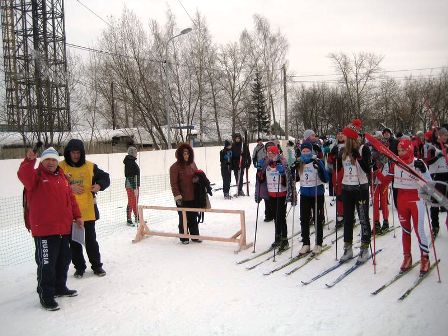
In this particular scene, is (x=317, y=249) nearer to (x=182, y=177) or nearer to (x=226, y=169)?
(x=182, y=177)

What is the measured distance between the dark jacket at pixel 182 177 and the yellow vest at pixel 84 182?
6.03 ft

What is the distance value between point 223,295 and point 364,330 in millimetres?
1752

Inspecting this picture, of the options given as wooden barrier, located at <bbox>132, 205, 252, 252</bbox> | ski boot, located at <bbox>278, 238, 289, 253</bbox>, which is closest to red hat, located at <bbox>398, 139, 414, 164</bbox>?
ski boot, located at <bbox>278, 238, 289, 253</bbox>

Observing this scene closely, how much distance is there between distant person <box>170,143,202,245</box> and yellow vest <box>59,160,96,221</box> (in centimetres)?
184

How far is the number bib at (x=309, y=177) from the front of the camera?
6115 millimetres

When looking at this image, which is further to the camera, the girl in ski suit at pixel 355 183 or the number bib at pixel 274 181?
the number bib at pixel 274 181

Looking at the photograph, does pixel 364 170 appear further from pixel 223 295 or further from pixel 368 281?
pixel 223 295

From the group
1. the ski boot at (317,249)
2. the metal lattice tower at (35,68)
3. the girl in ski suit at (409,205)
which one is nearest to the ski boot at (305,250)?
the ski boot at (317,249)

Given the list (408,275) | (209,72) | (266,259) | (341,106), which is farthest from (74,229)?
(341,106)

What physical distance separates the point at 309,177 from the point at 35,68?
52.6 feet

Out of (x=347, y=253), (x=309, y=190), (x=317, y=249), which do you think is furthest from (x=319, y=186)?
(x=347, y=253)

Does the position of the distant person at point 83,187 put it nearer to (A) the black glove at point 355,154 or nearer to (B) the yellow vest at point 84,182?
(B) the yellow vest at point 84,182

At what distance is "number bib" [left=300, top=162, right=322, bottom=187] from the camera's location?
6115mm

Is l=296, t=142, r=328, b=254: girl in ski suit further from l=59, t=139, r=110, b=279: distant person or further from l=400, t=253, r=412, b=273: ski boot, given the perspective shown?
l=59, t=139, r=110, b=279: distant person
